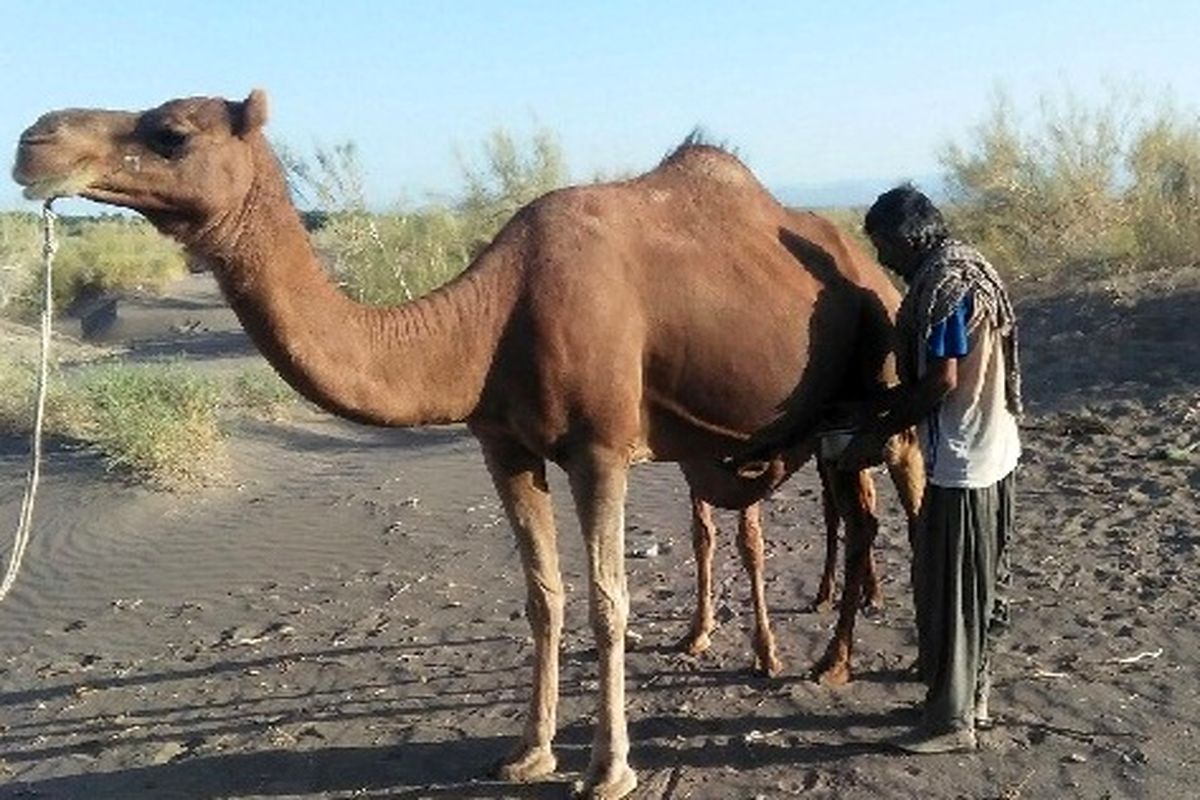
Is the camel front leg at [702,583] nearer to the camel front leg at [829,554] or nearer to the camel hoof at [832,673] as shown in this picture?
the camel front leg at [829,554]

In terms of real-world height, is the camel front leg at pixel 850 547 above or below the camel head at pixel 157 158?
below

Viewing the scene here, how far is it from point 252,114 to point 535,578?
218 cm

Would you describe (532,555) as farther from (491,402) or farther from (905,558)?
(905,558)

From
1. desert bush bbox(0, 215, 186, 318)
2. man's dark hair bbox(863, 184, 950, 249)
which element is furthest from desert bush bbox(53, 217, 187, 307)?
man's dark hair bbox(863, 184, 950, 249)

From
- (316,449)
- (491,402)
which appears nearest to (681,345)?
(491,402)

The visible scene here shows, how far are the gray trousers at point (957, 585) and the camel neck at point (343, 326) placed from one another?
6.16ft

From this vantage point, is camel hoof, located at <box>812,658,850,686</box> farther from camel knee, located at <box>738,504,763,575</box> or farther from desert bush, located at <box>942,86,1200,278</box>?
desert bush, located at <box>942,86,1200,278</box>

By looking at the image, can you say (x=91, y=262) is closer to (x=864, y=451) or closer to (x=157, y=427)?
(x=157, y=427)

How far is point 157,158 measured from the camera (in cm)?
399

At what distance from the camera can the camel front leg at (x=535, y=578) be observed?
518 cm

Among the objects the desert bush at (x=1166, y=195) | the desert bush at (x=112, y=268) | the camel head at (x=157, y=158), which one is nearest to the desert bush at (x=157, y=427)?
the camel head at (x=157, y=158)

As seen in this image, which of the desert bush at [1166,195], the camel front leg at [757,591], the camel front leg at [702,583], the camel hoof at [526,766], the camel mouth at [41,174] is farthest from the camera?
the desert bush at [1166,195]

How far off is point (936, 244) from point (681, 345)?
1.10m

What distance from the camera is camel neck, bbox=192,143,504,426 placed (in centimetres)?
421
